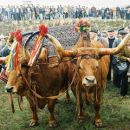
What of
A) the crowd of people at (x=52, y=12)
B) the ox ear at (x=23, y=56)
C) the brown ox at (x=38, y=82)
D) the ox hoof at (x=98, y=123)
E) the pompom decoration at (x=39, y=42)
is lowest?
the crowd of people at (x=52, y=12)

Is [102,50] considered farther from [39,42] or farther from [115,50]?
[39,42]

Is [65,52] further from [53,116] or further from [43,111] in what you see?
[43,111]

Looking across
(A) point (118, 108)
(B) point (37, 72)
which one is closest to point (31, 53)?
(B) point (37, 72)

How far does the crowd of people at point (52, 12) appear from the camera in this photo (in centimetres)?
3075

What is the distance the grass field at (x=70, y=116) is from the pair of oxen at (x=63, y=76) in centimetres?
19

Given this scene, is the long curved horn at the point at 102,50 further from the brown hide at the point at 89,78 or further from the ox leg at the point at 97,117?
the ox leg at the point at 97,117

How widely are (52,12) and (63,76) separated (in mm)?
23543

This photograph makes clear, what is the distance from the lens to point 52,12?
31.5 metres

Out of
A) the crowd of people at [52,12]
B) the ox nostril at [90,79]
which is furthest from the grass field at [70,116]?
the crowd of people at [52,12]

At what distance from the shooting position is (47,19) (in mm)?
30719

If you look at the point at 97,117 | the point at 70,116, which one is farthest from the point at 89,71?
the point at 70,116

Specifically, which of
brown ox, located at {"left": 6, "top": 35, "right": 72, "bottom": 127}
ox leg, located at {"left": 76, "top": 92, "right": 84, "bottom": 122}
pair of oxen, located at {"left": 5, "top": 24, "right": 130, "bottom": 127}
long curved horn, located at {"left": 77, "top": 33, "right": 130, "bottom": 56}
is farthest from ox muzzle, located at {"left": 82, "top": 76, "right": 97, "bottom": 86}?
ox leg, located at {"left": 76, "top": 92, "right": 84, "bottom": 122}

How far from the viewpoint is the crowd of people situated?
101ft

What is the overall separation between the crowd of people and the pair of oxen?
2269cm
